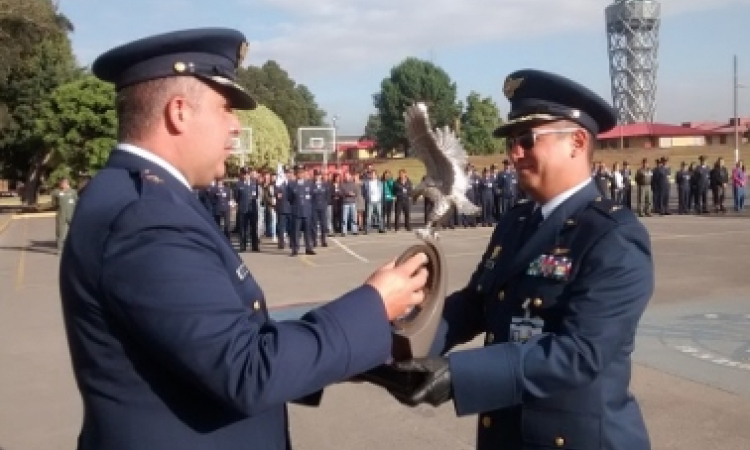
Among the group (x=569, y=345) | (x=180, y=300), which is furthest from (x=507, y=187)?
(x=180, y=300)

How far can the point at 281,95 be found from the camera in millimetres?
89000

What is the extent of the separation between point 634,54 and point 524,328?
5694 inches

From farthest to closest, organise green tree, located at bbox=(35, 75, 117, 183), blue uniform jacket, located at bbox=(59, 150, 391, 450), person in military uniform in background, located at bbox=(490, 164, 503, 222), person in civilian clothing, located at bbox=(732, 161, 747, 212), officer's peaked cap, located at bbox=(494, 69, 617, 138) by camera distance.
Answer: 1. green tree, located at bbox=(35, 75, 117, 183)
2. person in civilian clothing, located at bbox=(732, 161, 747, 212)
3. person in military uniform in background, located at bbox=(490, 164, 503, 222)
4. officer's peaked cap, located at bbox=(494, 69, 617, 138)
5. blue uniform jacket, located at bbox=(59, 150, 391, 450)

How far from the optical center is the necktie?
110 inches

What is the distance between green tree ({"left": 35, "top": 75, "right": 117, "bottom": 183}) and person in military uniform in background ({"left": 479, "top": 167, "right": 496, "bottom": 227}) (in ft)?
66.1

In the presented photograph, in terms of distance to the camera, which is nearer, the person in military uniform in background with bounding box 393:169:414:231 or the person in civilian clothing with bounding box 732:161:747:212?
the person in military uniform in background with bounding box 393:169:414:231

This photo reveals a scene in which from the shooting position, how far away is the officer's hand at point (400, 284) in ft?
6.61

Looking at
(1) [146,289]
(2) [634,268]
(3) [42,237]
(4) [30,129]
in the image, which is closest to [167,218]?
(1) [146,289]

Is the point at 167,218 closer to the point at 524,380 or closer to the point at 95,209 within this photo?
the point at 95,209

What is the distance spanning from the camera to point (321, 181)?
20688 mm

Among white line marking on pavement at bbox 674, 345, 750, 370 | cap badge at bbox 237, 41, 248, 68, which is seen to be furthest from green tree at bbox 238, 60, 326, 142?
cap badge at bbox 237, 41, 248, 68

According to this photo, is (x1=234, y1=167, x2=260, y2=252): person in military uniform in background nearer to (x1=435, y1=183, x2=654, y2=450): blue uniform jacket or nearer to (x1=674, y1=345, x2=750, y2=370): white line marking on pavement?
(x1=674, y1=345, x2=750, y2=370): white line marking on pavement

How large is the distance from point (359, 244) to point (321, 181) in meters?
1.80

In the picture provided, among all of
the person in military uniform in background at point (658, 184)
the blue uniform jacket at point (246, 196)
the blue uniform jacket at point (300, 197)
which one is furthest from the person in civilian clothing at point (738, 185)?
the blue uniform jacket at point (246, 196)
